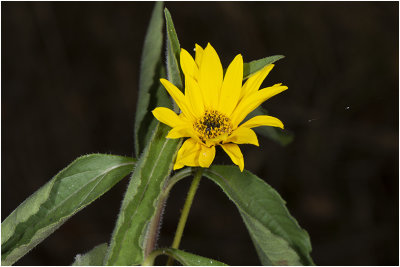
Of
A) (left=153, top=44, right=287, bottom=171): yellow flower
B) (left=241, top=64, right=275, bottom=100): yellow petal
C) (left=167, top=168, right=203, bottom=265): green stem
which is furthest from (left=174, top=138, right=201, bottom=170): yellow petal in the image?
(left=241, top=64, right=275, bottom=100): yellow petal

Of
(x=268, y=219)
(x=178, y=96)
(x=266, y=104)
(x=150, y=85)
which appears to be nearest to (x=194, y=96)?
(x=178, y=96)

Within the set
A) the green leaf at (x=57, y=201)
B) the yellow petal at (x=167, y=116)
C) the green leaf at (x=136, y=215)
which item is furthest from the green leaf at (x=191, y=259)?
the yellow petal at (x=167, y=116)

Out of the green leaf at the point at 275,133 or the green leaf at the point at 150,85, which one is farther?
the green leaf at the point at 275,133

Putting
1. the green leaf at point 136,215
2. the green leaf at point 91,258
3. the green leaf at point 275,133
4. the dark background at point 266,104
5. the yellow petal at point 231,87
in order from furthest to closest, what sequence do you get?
1. the dark background at point 266,104
2. the green leaf at point 275,133
3. the green leaf at point 91,258
4. the yellow petal at point 231,87
5. the green leaf at point 136,215

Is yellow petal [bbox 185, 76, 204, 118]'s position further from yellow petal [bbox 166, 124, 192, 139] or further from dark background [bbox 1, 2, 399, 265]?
dark background [bbox 1, 2, 399, 265]

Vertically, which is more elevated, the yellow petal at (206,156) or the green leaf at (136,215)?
the yellow petal at (206,156)

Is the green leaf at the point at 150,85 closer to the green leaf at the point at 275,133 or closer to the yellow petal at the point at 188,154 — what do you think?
the yellow petal at the point at 188,154

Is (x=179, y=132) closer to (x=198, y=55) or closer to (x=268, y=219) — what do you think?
(x=198, y=55)
